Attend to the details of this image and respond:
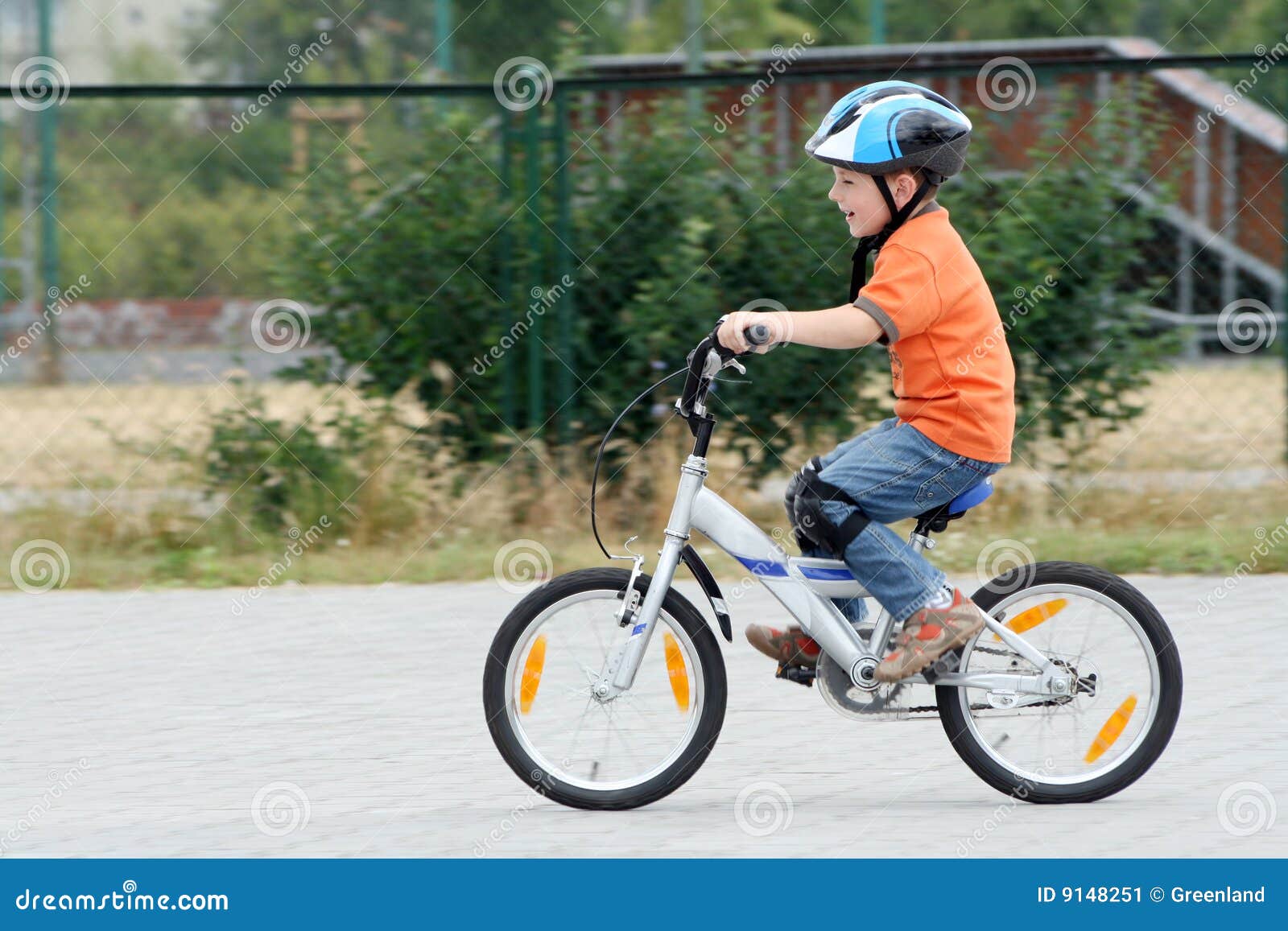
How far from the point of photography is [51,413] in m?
9.82

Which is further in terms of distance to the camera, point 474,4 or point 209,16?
point 209,16

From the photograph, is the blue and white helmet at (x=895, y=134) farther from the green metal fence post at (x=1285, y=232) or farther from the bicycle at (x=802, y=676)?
the green metal fence post at (x=1285, y=232)

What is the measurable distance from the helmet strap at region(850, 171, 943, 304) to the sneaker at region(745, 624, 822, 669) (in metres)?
0.90

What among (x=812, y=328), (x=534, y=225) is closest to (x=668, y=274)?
(x=534, y=225)

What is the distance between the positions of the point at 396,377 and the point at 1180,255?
397 centimetres

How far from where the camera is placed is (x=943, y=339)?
161 inches

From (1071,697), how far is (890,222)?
1.34m

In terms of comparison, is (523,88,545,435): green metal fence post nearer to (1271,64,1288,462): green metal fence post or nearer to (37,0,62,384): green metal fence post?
(37,0,62,384): green metal fence post

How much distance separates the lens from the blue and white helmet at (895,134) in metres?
4.05

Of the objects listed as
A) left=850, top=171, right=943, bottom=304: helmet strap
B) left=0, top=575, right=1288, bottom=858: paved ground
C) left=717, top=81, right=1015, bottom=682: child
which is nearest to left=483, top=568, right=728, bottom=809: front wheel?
left=0, top=575, right=1288, bottom=858: paved ground

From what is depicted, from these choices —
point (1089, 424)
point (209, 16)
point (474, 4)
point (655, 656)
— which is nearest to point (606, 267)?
point (1089, 424)

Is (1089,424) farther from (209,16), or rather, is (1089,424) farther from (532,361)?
(209,16)

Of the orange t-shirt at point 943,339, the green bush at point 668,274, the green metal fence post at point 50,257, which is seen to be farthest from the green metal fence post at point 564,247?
the orange t-shirt at point 943,339

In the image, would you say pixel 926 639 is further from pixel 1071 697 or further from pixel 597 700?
pixel 597 700
